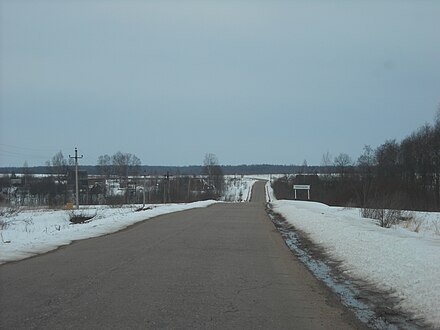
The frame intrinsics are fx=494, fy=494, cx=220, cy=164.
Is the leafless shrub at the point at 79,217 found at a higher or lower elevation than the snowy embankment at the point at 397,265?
lower

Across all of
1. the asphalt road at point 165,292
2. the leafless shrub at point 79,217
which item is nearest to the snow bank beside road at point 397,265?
the asphalt road at point 165,292

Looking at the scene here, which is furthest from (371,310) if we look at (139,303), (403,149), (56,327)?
(403,149)

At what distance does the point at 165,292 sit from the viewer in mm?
8398

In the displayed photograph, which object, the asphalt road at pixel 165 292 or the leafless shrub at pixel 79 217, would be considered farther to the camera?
the leafless shrub at pixel 79 217

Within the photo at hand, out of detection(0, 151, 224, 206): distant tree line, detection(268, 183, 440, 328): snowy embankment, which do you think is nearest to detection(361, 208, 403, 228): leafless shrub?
detection(268, 183, 440, 328): snowy embankment

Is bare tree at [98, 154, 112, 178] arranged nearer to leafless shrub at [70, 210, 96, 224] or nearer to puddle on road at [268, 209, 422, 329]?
leafless shrub at [70, 210, 96, 224]

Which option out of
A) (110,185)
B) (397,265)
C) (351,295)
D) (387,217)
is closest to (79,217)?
(387,217)

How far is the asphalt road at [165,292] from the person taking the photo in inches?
260

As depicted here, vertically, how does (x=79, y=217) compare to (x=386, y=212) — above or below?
below

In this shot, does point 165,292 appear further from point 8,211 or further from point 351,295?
point 8,211

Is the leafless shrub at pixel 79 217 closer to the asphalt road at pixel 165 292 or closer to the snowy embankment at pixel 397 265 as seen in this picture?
the asphalt road at pixel 165 292

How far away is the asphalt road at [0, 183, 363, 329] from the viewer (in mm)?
6609

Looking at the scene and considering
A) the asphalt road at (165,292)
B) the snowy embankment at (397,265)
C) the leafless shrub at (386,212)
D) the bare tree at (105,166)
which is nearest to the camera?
the asphalt road at (165,292)

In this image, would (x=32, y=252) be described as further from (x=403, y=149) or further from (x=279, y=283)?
(x=403, y=149)
